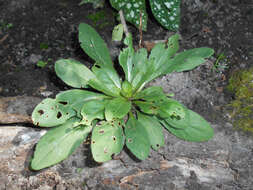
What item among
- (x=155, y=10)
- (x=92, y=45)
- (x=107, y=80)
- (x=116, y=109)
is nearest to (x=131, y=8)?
(x=155, y=10)

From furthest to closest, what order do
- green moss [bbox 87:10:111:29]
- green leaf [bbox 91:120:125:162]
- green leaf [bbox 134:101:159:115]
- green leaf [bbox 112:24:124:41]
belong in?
1. green moss [bbox 87:10:111:29]
2. green leaf [bbox 112:24:124:41]
3. green leaf [bbox 134:101:159:115]
4. green leaf [bbox 91:120:125:162]

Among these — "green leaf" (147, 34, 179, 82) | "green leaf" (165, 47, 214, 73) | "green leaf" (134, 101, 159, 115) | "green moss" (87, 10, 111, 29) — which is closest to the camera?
"green leaf" (134, 101, 159, 115)

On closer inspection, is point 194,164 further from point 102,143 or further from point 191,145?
point 102,143

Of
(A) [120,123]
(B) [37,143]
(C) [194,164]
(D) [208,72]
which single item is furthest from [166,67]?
(B) [37,143]

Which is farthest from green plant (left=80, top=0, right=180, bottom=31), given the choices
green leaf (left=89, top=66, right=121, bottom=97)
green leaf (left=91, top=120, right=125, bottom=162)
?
green leaf (left=91, top=120, right=125, bottom=162)

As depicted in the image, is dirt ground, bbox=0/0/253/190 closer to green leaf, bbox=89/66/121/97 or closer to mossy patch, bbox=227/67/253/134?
mossy patch, bbox=227/67/253/134

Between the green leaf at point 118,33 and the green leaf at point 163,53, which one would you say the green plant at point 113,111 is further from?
the green leaf at point 118,33

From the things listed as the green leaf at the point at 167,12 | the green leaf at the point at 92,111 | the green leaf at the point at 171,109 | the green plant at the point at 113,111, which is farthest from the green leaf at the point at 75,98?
the green leaf at the point at 167,12
